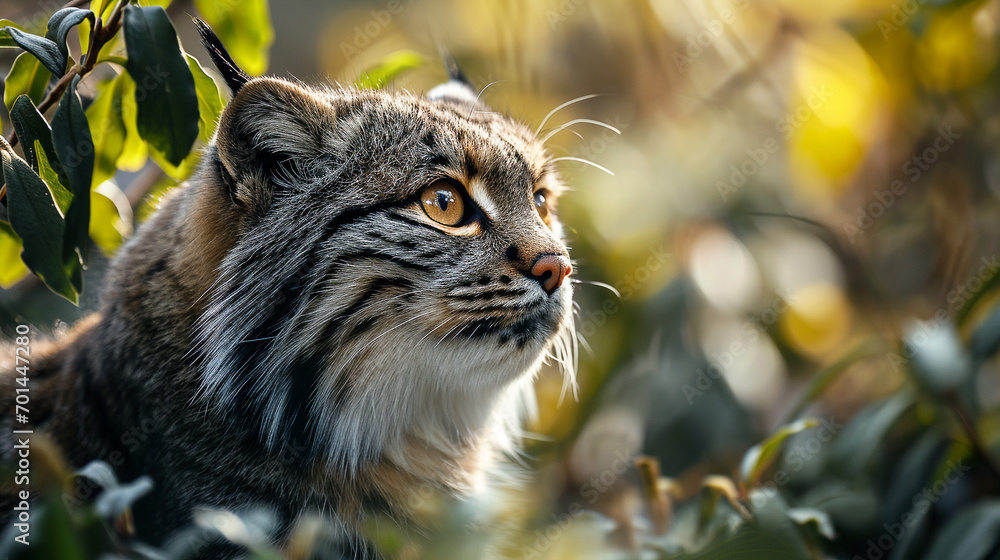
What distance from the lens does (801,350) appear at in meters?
3.72

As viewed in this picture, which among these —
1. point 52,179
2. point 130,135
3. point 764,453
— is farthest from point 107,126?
point 764,453

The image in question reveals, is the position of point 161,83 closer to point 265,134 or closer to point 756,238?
point 265,134

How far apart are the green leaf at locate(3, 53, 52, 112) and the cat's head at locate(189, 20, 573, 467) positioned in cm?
41

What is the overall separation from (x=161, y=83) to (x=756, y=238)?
299cm

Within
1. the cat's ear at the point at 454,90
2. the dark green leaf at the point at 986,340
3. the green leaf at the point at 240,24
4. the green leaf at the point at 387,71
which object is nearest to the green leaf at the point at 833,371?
the dark green leaf at the point at 986,340

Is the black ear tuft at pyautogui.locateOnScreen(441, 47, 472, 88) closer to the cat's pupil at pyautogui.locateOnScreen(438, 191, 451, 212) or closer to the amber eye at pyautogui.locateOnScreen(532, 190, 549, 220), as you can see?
the amber eye at pyautogui.locateOnScreen(532, 190, 549, 220)

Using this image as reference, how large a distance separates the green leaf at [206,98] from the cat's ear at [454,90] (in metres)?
0.73

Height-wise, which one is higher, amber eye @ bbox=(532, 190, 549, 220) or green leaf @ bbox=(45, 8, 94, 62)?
green leaf @ bbox=(45, 8, 94, 62)

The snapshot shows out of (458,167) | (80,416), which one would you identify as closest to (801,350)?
(458,167)

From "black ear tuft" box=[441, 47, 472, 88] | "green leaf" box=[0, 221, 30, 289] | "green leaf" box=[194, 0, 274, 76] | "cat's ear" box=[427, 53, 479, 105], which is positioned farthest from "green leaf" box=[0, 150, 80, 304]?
"black ear tuft" box=[441, 47, 472, 88]

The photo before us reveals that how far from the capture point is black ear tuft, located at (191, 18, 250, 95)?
171cm

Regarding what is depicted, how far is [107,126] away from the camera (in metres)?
2.04

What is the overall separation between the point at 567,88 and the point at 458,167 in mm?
2967

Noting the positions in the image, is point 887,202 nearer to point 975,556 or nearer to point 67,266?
point 975,556
